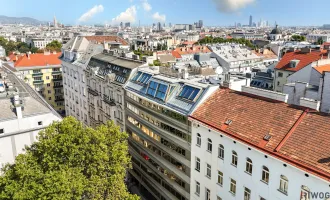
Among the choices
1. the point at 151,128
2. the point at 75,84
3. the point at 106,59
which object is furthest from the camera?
the point at 75,84

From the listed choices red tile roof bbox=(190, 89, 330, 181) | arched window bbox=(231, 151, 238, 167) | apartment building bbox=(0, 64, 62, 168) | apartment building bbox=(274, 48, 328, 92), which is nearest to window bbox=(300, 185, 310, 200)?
→ red tile roof bbox=(190, 89, 330, 181)

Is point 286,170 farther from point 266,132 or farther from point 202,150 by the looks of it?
point 202,150

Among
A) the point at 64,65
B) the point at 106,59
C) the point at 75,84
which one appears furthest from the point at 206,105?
the point at 64,65

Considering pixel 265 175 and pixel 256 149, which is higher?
pixel 256 149

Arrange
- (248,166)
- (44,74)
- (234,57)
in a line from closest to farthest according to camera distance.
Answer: (248,166), (44,74), (234,57)

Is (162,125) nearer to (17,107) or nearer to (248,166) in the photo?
(248,166)

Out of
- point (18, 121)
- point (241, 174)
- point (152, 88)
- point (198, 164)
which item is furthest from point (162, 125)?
point (18, 121)

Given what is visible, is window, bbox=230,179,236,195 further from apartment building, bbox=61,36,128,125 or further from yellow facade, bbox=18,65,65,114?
yellow facade, bbox=18,65,65,114
